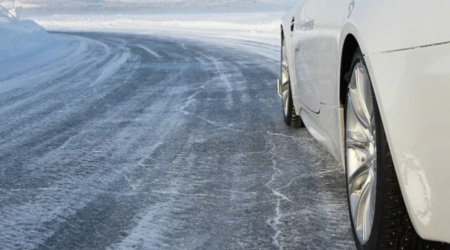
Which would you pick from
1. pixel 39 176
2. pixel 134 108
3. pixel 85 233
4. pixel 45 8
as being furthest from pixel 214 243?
pixel 45 8

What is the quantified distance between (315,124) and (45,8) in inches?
2901

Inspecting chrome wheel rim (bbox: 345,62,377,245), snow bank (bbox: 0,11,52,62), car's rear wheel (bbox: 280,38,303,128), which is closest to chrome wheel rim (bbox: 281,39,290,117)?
car's rear wheel (bbox: 280,38,303,128)

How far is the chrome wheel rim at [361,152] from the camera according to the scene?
2.51 m

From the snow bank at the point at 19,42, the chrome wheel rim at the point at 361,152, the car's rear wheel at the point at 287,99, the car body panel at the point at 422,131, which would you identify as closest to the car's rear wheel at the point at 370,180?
the chrome wheel rim at the point at 361,152

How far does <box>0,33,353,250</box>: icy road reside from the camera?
2.93 metres

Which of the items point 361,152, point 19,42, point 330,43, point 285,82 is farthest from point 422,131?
point 19,42

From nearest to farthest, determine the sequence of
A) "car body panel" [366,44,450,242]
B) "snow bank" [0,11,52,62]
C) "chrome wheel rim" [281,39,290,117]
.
Result: "car body panel" [366,44,450,242] < "chrome wheel rim" [281,39,290,117] < "snow bank" [0,11,52,62]

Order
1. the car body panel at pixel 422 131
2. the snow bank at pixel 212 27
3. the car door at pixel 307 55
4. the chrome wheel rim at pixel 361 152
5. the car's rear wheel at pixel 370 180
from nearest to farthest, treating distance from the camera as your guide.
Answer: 1. the car body panel at pixel 422 131
2. the car's rear wheel at pixel 370 180
3. the chrome wheel rim at pixel 361 152
4. the car door at pixel 307 55
5. the snow bank at pixel 212 27

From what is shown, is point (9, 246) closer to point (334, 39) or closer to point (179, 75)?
point (334, 39)

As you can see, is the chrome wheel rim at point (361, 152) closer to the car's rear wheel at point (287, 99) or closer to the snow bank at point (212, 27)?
the car's rear wheel at point (287, 99)

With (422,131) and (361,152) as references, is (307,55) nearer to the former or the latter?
(361,152)

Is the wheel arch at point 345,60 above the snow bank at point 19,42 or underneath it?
above

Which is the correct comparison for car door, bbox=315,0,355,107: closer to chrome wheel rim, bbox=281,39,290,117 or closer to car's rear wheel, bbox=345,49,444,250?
car's rear wheel, bbox=345,49,444,250

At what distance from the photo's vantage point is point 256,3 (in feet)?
207
